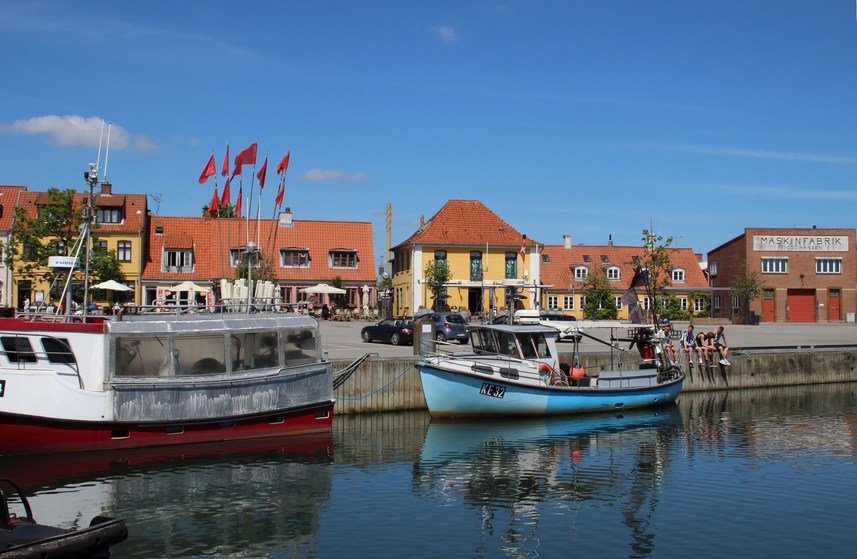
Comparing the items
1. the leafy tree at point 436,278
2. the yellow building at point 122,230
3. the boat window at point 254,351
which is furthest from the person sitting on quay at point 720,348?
the yellow building at point 122,230

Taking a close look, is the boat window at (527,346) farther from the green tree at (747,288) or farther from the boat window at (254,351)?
the green tree at (747,288)

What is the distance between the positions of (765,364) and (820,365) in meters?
3.35

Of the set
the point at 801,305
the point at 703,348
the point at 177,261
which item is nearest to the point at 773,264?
the point at 801,305

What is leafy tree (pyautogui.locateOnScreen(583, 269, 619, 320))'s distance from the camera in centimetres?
6956

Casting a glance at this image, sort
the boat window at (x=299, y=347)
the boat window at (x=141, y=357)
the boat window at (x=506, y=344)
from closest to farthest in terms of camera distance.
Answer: the boat window at (x=141, y=357) < the boat window at (x=299, y=347) < the boat window at (x=506, y=344)

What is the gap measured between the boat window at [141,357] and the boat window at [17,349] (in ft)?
6.43

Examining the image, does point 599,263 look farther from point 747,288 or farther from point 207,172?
point 207,172

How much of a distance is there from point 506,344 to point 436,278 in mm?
38605

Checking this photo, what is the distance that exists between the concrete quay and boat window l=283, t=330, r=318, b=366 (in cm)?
337

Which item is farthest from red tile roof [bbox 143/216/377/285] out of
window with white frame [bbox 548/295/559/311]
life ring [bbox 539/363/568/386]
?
life ring [bbox 539/363/568/386]

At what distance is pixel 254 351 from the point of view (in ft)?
79.7

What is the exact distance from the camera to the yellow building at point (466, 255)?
7019cm

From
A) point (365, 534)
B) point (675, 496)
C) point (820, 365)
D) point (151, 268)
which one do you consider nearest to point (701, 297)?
point (820, 365)

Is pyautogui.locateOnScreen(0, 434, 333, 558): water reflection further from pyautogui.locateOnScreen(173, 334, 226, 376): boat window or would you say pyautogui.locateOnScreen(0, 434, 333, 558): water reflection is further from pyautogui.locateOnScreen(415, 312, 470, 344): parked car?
pyautogui.locateOnScreen(415, 312, 470, 344): parked car
